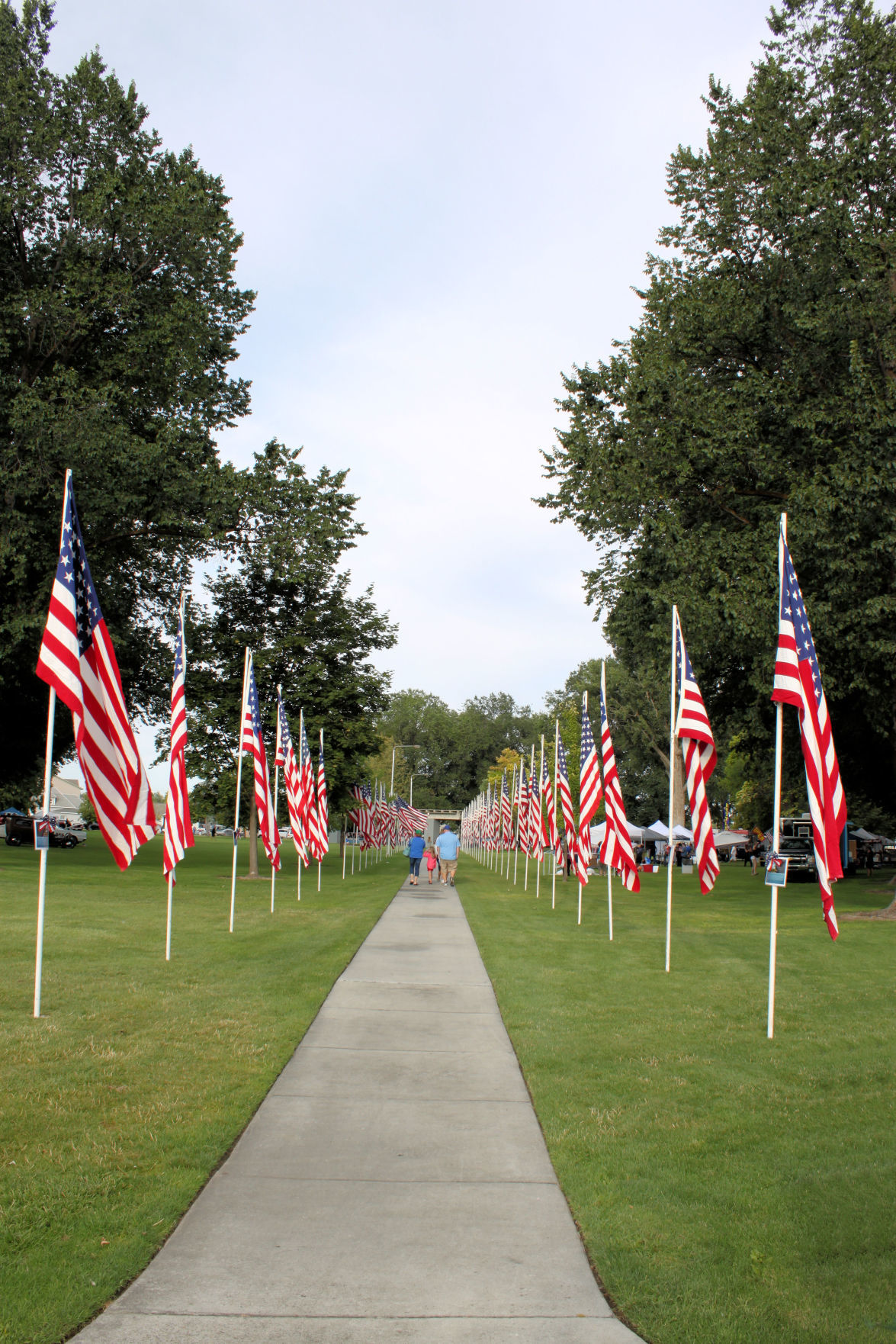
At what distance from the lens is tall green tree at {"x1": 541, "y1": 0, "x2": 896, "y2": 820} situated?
72.3 ft

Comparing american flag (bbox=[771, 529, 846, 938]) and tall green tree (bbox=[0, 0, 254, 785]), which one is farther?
tall green tree (bbox=[0, 0, 254, 785])

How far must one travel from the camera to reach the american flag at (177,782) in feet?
48.5

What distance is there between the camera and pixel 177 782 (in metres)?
15.0

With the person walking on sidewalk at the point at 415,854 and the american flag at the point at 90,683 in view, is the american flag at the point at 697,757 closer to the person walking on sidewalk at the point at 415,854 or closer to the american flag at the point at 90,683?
the american flag at the point at 90,683

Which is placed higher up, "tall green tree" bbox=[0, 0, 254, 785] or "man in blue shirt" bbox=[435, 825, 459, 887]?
"tall green tree" bbox=[0, 0, 254, 785]

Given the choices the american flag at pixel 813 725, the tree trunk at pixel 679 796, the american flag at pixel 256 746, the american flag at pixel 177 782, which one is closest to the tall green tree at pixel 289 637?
the american flag at pixel 256 746

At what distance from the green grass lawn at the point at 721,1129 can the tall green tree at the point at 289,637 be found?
1787 centimetres

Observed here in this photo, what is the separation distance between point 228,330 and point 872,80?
1877cm

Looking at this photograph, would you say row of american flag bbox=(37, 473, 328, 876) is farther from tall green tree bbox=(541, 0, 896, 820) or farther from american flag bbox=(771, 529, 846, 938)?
tall green tree bbox=(541, 0, 896, 820)

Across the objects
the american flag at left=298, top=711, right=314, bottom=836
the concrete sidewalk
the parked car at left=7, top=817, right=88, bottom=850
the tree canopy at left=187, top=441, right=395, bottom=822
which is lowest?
the parked car at left=7, top=817, right=88, bottom=850

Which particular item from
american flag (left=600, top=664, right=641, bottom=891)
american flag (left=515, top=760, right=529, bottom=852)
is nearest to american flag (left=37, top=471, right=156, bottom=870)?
american flag (left=600, top=664, right=641, bottom=891)

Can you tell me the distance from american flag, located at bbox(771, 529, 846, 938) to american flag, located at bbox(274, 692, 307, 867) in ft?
45.8

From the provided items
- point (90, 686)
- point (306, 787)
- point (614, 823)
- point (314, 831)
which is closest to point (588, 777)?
point (614, 823)

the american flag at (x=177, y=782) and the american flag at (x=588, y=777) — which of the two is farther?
the american flag at (x=588, y=777)
